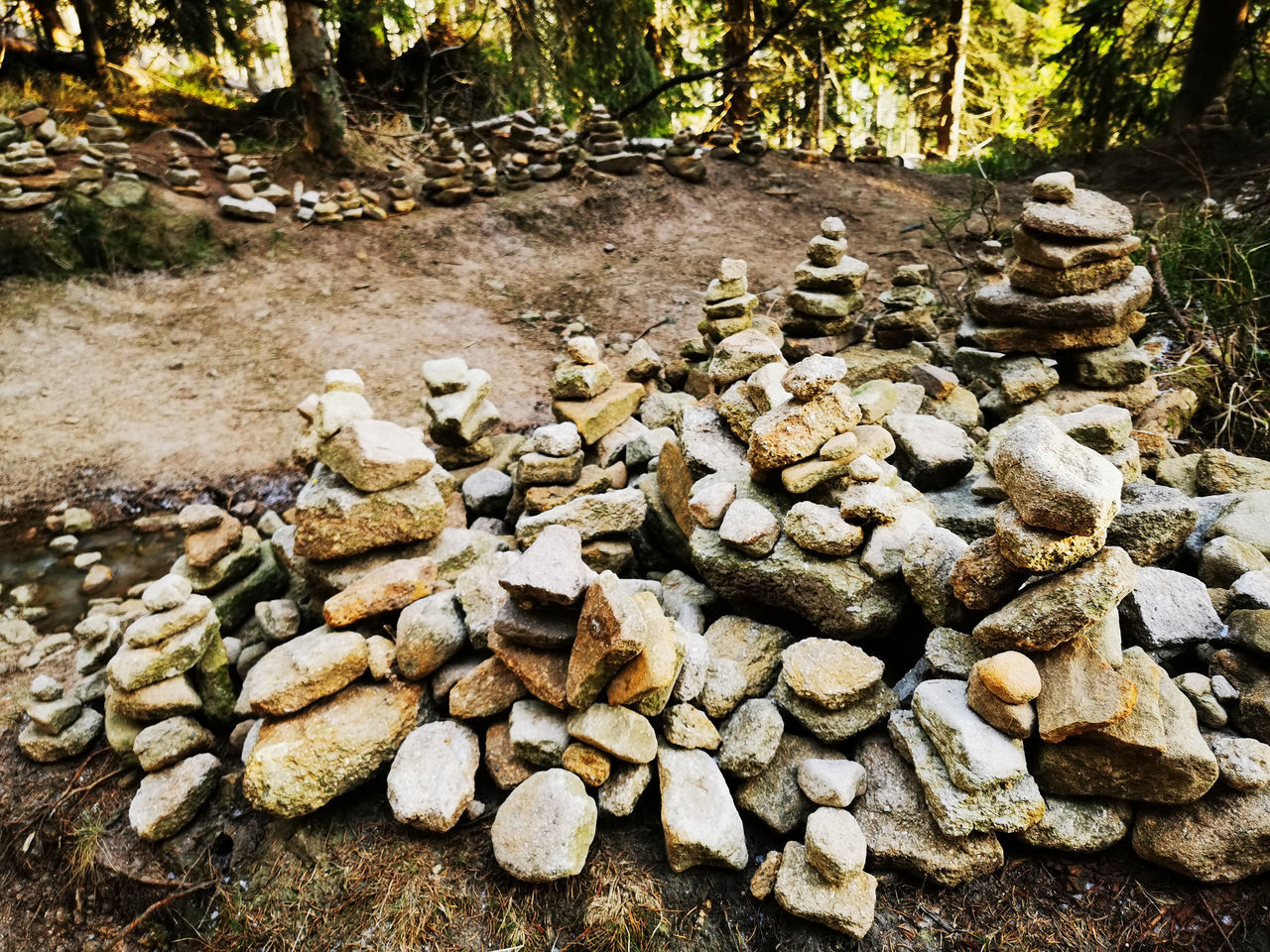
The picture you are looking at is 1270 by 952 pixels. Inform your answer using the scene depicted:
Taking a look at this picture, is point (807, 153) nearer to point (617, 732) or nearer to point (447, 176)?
point (447, 176)

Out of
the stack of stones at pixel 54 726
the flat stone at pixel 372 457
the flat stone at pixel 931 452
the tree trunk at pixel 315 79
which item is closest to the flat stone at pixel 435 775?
the flat stone at pixel 372 457

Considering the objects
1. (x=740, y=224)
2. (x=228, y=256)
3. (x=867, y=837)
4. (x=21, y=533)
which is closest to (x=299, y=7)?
(x=228, y=256)

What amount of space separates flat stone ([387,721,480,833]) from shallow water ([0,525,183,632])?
2563mm

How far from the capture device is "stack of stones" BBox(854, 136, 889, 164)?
1152 cm

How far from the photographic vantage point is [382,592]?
284 centimetres

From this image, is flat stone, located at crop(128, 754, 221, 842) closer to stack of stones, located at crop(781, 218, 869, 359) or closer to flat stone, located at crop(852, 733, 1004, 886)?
flat stone, located at crop(852, 733, 1004, 886)

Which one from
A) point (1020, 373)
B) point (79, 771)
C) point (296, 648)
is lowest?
point (79, 771)

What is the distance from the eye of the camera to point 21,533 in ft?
14.7

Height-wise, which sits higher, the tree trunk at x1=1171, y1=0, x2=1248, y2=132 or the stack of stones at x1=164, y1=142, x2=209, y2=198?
the tree trunk at x1=1171, y1=0, x2=1248, y2=132

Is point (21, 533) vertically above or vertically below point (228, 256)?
below

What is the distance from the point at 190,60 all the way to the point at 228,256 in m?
5.66

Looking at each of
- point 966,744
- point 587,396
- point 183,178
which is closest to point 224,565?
point 587,396

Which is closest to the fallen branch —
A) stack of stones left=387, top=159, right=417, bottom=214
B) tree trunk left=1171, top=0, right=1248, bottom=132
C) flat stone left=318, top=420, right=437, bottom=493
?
stack of stones left=387, top=159, right=417, bottom=214

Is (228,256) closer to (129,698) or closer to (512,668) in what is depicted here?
(129,698)
